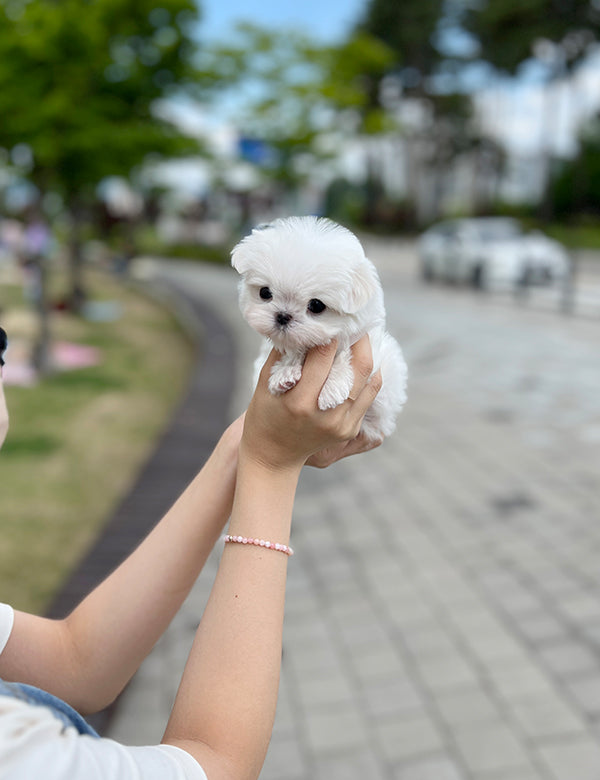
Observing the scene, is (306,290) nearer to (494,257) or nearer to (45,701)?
(45,701)

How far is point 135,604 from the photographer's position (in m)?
1.39

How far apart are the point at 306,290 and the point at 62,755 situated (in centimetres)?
76

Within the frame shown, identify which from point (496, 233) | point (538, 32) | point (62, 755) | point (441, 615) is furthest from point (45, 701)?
point (538, 32)

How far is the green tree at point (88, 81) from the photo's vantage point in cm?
923

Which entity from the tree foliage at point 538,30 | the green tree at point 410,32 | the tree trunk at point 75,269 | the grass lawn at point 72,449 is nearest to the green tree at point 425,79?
the green tree at point 410,32

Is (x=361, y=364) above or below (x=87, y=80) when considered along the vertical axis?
below

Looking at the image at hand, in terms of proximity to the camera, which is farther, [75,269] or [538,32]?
[538,32]

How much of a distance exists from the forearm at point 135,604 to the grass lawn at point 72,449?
271cm

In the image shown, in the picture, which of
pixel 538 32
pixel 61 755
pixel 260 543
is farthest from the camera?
pixel 538 32

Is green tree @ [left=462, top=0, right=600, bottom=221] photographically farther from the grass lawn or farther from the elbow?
the elbow

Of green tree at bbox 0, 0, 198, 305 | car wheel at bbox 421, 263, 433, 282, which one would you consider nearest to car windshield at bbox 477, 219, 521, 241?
car wheel at bbox 421, 263, 433, 282

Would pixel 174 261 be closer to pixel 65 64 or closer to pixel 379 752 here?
pixel 65 64

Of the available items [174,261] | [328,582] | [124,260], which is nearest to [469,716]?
[328,582]

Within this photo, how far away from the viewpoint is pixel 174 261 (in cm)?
3225
